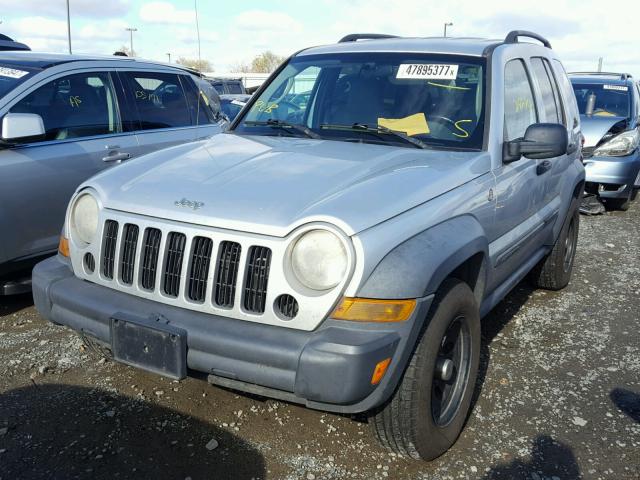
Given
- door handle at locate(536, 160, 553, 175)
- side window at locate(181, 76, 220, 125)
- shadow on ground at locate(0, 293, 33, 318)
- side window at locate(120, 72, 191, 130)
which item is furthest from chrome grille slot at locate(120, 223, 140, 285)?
side window at locate(181, 76, 220, 125)

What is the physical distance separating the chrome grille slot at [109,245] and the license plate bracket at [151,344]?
0.98ft

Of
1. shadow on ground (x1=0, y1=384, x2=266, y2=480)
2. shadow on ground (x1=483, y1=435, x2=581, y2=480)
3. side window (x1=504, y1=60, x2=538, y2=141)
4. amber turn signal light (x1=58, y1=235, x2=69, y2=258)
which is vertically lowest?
shadow on ground (x1=0, y1=384, x2=266, y2=480)

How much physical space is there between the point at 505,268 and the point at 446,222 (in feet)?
3.44

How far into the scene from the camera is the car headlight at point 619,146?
7961 millimetres

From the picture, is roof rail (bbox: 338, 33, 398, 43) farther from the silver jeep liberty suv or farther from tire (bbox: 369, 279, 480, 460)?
tire (bbox: 369, 279, 480, 460)

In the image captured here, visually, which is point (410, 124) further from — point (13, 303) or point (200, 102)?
point (13, 303)

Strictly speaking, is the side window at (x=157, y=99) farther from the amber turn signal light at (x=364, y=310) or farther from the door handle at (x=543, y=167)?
the amber turn signal light at (x=364, y=310)

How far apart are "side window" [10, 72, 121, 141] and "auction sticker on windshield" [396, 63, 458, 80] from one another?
8.40ft

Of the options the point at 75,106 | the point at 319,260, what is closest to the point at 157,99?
the point at 75,106

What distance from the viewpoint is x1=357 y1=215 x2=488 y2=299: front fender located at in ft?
Answer: 7.22

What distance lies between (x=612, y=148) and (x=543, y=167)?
4.83 m

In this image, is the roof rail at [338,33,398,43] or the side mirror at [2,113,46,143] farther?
the roof rail at [338,33,398,43]

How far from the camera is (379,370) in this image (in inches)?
85.2

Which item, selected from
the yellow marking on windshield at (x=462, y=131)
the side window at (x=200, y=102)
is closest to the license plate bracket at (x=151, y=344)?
the yellow marking on windshield at (x=462, y=131)
